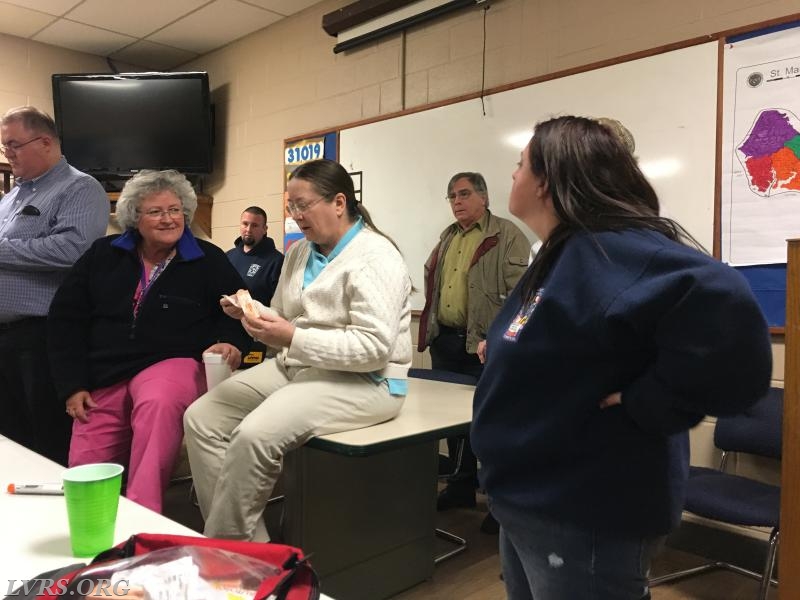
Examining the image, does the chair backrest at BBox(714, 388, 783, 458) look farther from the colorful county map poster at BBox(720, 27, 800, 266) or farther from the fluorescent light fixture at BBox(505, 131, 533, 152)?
the fluorescent light fixture at BBox(505, 131, 533, 152)

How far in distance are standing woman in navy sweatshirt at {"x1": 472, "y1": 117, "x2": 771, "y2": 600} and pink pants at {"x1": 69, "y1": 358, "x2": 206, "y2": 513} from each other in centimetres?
115

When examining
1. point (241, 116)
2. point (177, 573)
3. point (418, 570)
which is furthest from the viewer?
point (241, 116)

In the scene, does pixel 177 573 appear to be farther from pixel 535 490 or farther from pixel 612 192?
pixel 612 192

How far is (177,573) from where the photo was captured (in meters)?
0.71

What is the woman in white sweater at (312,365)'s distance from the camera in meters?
1.62

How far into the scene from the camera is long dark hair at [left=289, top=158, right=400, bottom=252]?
186 centimetres

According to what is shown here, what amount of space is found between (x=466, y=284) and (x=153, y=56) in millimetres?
3617

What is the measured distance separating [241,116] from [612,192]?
4.29 meters

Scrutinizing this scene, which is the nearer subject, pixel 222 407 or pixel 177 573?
pixel 177 573

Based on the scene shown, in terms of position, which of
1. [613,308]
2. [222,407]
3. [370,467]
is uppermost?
[613,308]

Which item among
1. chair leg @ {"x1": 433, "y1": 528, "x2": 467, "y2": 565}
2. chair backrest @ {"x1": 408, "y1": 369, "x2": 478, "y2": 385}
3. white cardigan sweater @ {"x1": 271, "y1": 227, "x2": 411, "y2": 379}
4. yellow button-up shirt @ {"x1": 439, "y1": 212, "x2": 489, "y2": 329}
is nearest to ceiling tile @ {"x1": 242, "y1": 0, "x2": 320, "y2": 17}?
yellow button-up shirt @ {"x1": 439, "y1": 212, "x2": 489, "y2": 329}

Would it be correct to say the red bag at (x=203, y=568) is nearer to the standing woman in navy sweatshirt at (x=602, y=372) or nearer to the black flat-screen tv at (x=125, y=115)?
the standing woman in navy sweatshirt at (x=602, y=372)

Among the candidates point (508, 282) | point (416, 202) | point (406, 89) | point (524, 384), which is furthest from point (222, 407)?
point (406, 89)

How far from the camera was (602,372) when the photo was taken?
916mm
